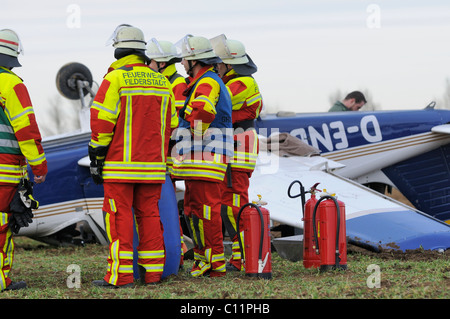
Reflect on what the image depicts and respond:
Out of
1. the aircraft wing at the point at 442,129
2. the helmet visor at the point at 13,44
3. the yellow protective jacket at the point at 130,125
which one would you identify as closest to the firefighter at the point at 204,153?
the yellow protective jacket at the point at 130,125

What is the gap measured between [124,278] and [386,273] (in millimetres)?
2254

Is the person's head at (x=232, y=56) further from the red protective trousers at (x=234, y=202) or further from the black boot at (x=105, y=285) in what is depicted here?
the black boot at (x=105, y=285)

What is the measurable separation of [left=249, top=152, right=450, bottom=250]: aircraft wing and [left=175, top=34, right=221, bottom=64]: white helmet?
2510mm

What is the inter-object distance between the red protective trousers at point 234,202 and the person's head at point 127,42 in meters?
1.55

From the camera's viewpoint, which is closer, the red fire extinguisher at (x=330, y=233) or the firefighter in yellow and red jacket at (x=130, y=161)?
the firefighter in yellow and red jacket at (x=130, y=161)

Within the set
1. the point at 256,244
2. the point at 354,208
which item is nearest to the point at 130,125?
the point at 256,244

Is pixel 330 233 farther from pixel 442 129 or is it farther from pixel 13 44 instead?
pixel 442 129

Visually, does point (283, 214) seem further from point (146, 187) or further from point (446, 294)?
point (446, 294)

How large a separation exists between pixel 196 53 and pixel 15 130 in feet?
5.99

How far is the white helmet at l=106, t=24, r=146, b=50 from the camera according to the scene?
6.00m

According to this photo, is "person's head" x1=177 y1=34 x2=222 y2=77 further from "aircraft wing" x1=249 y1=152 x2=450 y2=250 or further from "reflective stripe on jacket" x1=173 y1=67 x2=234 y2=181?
"aircraft wing" x1=249 y1=152 x2=450 y2=250

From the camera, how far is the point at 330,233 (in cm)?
634

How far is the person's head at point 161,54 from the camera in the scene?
298 inches

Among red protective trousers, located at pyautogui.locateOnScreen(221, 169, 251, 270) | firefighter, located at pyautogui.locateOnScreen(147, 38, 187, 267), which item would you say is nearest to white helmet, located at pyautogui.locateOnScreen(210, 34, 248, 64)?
firefighter, located at pyautogui.locateOnScreen(147, 38, 187, 267)
